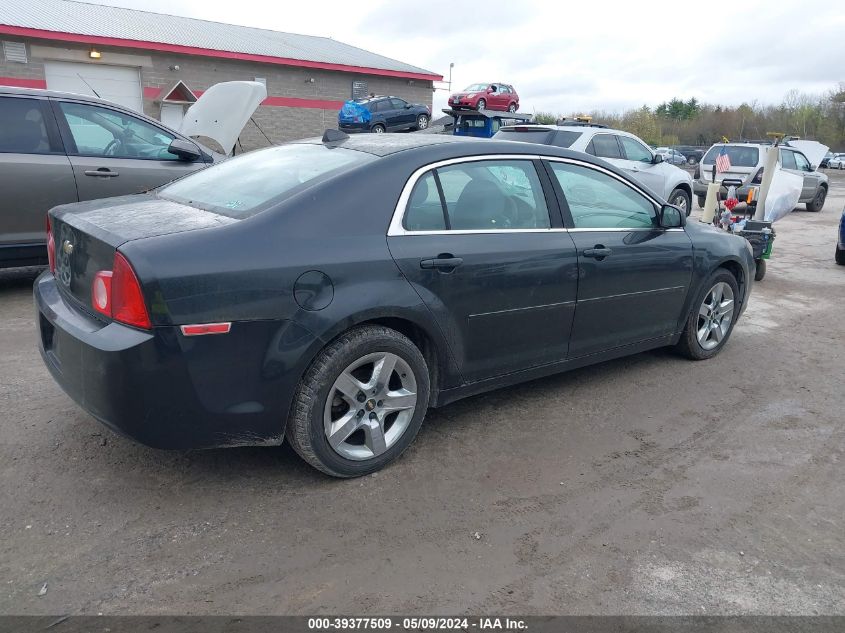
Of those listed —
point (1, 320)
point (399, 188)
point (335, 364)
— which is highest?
point (399, 188)

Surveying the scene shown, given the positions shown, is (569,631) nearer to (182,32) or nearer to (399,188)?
(399,188)

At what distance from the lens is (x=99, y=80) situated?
886 inches

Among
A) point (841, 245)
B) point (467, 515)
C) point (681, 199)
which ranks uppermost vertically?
point (681, 199)

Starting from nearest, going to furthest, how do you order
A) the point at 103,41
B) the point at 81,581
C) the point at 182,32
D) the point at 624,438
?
the point at 81,581, the point at 624,438, the point at 103,41, the point at 182,32

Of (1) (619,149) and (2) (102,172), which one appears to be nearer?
(2) (102,172)

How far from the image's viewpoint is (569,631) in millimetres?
2438

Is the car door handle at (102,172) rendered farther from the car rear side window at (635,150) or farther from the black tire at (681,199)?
the black tire at (681,199)

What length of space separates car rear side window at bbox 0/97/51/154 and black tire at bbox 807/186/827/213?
1790 cm

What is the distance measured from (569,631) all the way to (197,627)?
1.27 m

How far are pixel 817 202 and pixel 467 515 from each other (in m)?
18.5

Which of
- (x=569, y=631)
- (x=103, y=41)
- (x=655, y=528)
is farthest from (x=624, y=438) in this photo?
(x=103, y=41)

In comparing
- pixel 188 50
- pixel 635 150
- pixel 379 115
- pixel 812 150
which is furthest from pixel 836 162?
pixel 635 150

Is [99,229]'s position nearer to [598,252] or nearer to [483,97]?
[598,252]

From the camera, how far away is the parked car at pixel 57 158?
5973 mm
